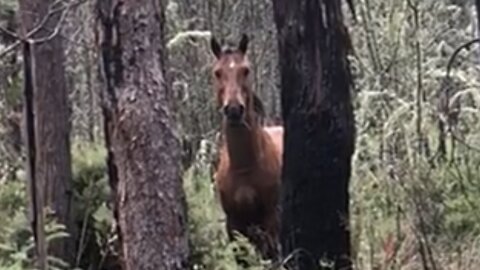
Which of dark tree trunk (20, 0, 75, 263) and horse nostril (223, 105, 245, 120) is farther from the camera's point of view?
dark tree trunk (20, 0, 75, 263)

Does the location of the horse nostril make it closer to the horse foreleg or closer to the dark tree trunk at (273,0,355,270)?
the dark tree trunk at (273,0,355,270)

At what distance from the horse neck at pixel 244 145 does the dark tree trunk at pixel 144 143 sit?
4.37 metres

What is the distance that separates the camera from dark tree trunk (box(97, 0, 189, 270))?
6273 millimetres

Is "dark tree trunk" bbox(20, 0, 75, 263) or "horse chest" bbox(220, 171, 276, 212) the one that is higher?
"dark tree trunk" bbox(20, 0, 75, 263)

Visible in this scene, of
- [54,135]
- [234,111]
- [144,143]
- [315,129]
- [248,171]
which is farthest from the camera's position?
[248,171]

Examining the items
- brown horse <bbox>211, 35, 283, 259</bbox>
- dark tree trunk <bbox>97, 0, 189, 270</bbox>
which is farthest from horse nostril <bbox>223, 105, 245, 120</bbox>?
dark tree trunk <bbox>97, 0, 189, 270</bbox>

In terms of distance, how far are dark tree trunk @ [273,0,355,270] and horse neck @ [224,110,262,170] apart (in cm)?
164

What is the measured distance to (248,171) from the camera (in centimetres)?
1080

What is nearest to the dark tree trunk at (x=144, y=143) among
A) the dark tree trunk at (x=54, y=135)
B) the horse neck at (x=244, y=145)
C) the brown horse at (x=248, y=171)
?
the brown horse at (x=248, y=171)

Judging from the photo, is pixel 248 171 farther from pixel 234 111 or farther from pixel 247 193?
pixel 234 111

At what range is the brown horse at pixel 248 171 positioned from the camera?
406 inches

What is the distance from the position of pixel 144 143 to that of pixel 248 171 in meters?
4.54

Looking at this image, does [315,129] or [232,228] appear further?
[232,228]

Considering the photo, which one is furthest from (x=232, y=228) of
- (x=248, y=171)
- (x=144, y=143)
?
(x=144, y=143)
